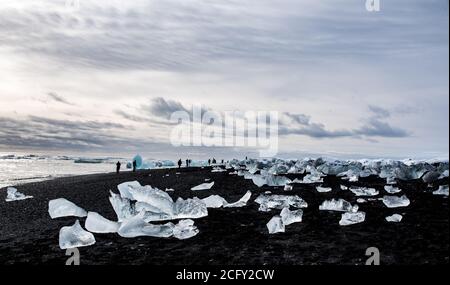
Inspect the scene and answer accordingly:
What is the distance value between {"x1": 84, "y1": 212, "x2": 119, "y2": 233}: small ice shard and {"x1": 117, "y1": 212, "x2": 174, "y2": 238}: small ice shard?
0.41 metres

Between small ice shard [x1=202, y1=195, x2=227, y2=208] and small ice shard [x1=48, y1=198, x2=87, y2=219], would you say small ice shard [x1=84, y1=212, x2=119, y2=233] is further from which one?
small ice shard [x1=202, y1=195, x2=227, y2=208]

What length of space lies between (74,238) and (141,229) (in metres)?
1.10

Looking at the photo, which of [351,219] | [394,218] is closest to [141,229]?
[351,219]

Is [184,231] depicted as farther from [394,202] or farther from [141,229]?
[394,202]

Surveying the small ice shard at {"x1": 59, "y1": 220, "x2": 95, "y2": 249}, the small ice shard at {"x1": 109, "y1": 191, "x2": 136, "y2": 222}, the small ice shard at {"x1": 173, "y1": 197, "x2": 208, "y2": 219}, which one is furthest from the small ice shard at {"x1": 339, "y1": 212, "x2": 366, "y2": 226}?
the small ice shard at {"x1": 59, "y1": 220, "x2": 95, "y2": 249}

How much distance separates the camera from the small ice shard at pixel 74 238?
258 inches

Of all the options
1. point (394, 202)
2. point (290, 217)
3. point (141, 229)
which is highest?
point (394, 202)

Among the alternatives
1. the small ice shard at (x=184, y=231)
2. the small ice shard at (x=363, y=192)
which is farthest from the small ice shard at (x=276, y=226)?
the small ice shard at (x=363, y=192)

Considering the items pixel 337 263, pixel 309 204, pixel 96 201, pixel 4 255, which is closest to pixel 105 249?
pixel 4 255

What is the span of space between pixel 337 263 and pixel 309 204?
4.26 metres

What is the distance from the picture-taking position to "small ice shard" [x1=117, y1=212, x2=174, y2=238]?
6840 millimetres

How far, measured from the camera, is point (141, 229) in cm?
688

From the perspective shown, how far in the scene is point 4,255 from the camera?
21.5 feet
